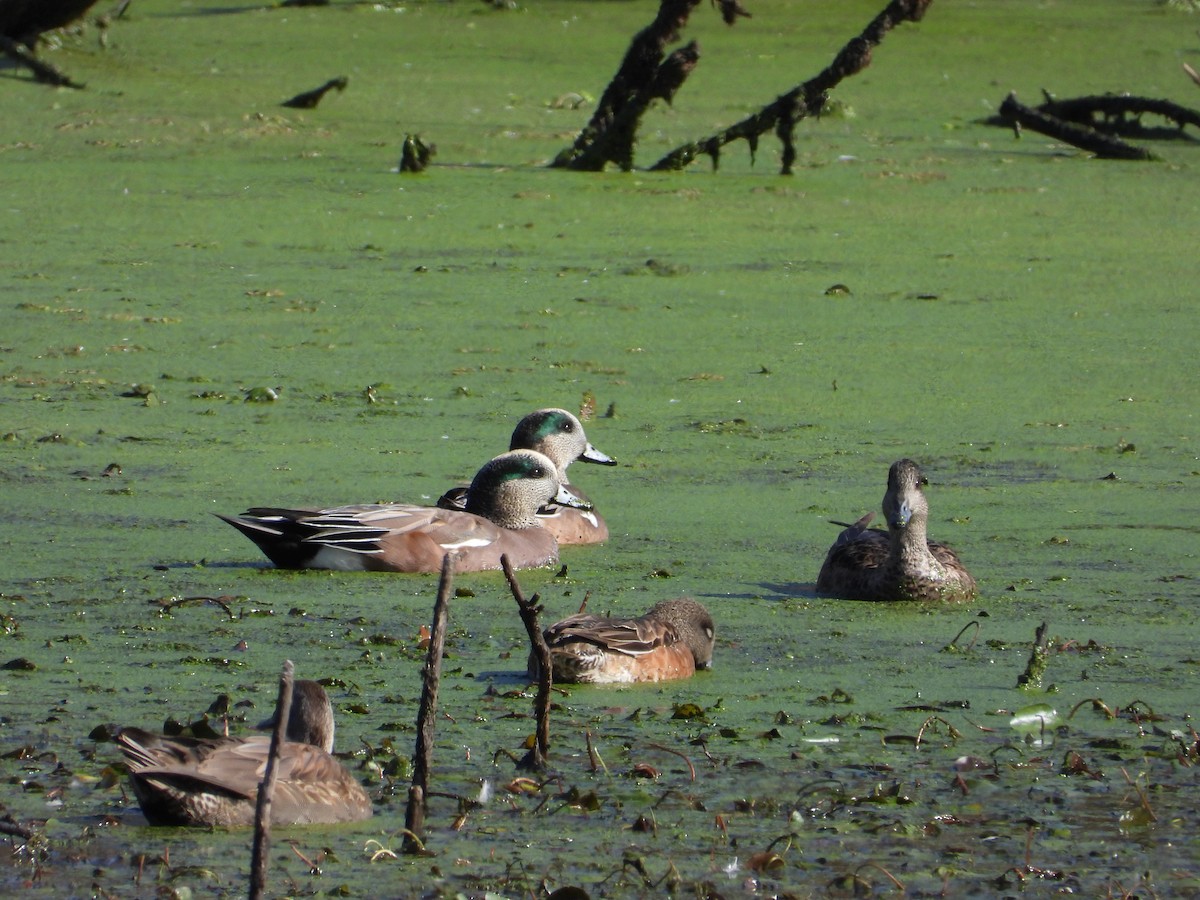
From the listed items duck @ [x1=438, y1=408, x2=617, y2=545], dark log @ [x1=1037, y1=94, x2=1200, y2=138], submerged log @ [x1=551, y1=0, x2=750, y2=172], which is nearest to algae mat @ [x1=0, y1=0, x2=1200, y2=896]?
duck @ [x1=438, y1=408, x2=617, y2=545]

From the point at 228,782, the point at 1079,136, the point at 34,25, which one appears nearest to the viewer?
the point at 228,782

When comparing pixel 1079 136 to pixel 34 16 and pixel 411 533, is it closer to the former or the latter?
pixel 34 16

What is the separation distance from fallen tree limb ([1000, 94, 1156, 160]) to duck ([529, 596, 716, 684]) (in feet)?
38.9

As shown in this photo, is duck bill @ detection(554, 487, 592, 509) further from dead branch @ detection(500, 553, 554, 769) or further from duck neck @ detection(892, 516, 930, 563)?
dead branch @ detection(500, 553, 554, 769)

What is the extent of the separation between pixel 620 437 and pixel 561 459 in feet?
3.35

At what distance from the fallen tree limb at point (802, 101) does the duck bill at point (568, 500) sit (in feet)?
23.8

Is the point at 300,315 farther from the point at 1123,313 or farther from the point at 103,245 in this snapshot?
the point at 1123,313

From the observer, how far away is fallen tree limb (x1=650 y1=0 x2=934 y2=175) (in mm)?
14164

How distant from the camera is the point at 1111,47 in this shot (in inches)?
797

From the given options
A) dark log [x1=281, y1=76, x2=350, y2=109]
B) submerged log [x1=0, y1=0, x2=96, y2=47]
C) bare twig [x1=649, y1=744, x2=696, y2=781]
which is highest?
submerged log [x1=0, y1=0, x2=96, y2=47]

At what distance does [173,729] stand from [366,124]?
481 inches

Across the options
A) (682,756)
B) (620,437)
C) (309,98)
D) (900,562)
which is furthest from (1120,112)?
(682,756)

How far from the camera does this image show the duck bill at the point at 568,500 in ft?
24.4

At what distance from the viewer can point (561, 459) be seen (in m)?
8.05
